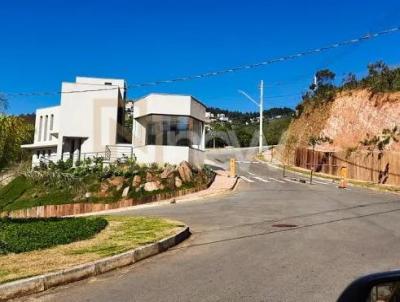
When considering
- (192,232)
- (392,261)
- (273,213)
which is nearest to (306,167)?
(273,213)

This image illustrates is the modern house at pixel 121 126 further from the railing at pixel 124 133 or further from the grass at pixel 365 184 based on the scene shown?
the grass at pixel 365 184

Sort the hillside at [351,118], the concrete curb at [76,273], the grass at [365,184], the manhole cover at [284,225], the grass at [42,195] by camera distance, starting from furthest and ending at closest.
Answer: the hillside at [351,118] → the grass at [365,184] → the grass at [42,195] → the manhole cover at [284,225] → the concrete curb at [76,273]

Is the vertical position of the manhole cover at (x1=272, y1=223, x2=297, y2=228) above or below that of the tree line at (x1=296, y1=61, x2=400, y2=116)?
below

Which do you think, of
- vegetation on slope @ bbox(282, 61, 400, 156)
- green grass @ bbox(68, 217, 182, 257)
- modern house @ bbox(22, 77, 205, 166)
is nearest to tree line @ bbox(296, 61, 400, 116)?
vegetation on slope @ bbox(282, 61, 400, 156)

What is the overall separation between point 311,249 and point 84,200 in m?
19.8

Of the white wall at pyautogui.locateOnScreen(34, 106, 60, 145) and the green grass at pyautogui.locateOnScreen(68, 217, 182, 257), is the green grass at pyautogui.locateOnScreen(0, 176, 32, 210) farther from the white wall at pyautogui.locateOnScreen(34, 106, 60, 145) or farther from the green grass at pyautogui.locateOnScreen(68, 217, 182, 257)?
the green grass at pyautogui.locateOnScreen(68, 217, 182, 257)

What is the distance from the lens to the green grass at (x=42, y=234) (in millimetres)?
10562

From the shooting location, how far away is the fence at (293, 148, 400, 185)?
36.7m

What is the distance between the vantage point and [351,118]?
52750mm

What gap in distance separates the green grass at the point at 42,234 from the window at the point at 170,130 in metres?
20.6

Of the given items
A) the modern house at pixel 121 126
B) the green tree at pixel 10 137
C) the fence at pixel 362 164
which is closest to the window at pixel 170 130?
the modern house at pixel 121 126

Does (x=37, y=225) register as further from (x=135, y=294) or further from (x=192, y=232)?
(x=135, y=294)

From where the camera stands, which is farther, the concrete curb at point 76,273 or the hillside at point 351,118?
the hillside at point 351,118

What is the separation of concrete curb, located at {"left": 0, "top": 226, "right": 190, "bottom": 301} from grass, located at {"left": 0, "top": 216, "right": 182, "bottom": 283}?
22 cm
